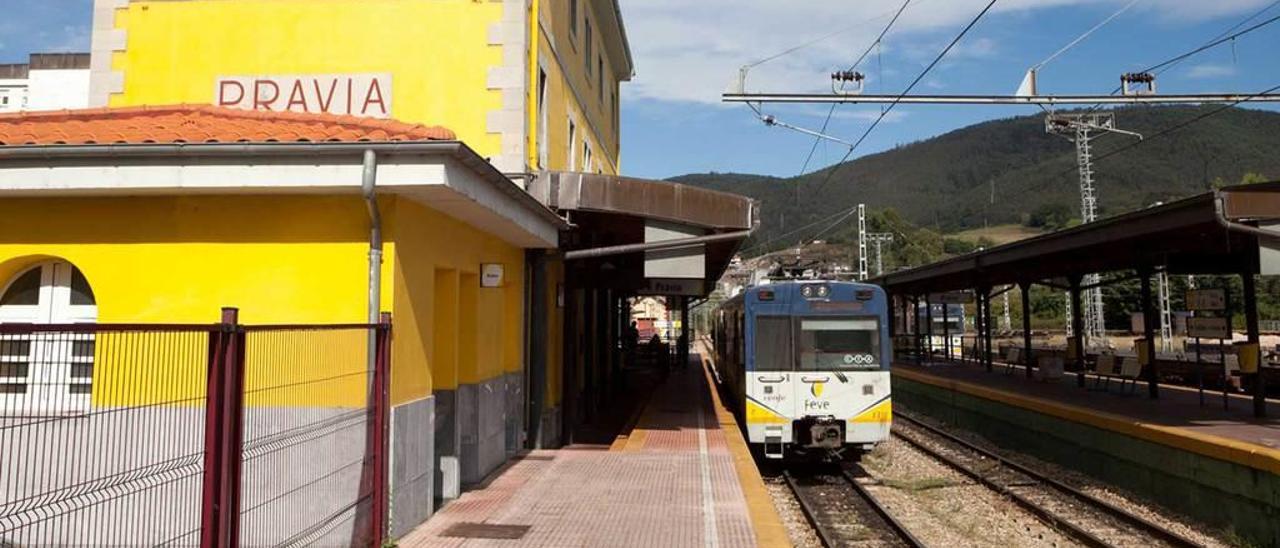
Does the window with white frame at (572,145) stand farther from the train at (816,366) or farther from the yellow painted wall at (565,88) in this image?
the train at (816,366)

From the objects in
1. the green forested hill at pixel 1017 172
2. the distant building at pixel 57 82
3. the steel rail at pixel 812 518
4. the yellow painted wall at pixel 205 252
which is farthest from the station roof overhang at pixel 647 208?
the green forested hill at pixel 1017 172

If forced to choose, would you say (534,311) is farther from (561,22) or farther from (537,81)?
(561,22)

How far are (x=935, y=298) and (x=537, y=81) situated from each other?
23.9 meters

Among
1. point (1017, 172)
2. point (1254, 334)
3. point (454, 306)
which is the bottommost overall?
point (1254, 334)

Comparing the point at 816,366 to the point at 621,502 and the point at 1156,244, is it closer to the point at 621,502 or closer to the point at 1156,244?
the point at 621,502

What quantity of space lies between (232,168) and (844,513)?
8.31m

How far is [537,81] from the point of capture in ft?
38.0

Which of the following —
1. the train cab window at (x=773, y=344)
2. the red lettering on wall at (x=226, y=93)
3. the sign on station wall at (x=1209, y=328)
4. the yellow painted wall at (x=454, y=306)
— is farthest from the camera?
the sign on station wall at (x=1209, y=328)

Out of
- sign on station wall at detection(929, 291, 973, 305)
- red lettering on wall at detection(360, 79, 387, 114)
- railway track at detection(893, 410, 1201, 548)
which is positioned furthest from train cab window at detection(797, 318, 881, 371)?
sign on station wall at detection(929, 291, 973, 305)

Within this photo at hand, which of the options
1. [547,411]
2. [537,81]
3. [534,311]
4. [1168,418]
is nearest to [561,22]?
[537,81]

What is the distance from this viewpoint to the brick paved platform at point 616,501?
23.3ft

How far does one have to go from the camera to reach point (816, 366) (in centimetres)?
1297

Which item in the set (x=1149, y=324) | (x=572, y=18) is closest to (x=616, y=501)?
(x=572, y=18)

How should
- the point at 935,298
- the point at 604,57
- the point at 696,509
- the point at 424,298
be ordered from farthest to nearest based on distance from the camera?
the point at 935,298 → the point at 604,57 → the point at 696,509 → the point at 424,298
